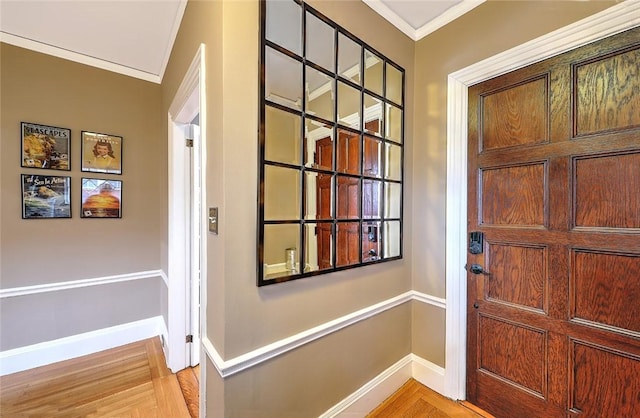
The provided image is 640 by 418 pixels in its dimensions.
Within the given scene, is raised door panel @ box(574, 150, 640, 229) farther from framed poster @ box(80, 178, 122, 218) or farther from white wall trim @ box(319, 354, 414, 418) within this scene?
framed poster @ box(80, 178, 122, 218)

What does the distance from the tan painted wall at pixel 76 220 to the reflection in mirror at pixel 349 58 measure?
2147mm

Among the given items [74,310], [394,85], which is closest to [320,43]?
[394,85]

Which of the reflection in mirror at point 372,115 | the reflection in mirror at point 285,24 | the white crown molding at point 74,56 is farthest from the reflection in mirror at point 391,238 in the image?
the white crown molding at point 74,56

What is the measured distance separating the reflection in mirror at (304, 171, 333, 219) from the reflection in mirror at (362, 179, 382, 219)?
0.28 meters

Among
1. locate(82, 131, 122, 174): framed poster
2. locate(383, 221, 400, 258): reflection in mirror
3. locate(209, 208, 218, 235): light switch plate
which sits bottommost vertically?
locate(383, 221, 400, 258): reflection in mirror

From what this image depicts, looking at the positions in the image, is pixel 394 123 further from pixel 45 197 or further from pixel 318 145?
pixel 45 197

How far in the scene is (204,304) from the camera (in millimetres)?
1250

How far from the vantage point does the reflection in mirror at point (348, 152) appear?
4.83ft

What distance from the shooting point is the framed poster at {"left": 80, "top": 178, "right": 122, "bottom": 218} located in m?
2.30

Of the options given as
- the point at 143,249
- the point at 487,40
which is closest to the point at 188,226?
the point at 143,249

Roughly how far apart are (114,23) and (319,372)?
108 inches

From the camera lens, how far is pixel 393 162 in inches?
71.2

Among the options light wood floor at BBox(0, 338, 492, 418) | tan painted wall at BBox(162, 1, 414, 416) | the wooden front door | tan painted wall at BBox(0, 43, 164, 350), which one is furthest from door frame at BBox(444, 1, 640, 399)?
tan painted wall at BBox(0, 43, 164, 350)

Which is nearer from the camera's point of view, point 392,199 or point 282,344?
point 282,344
